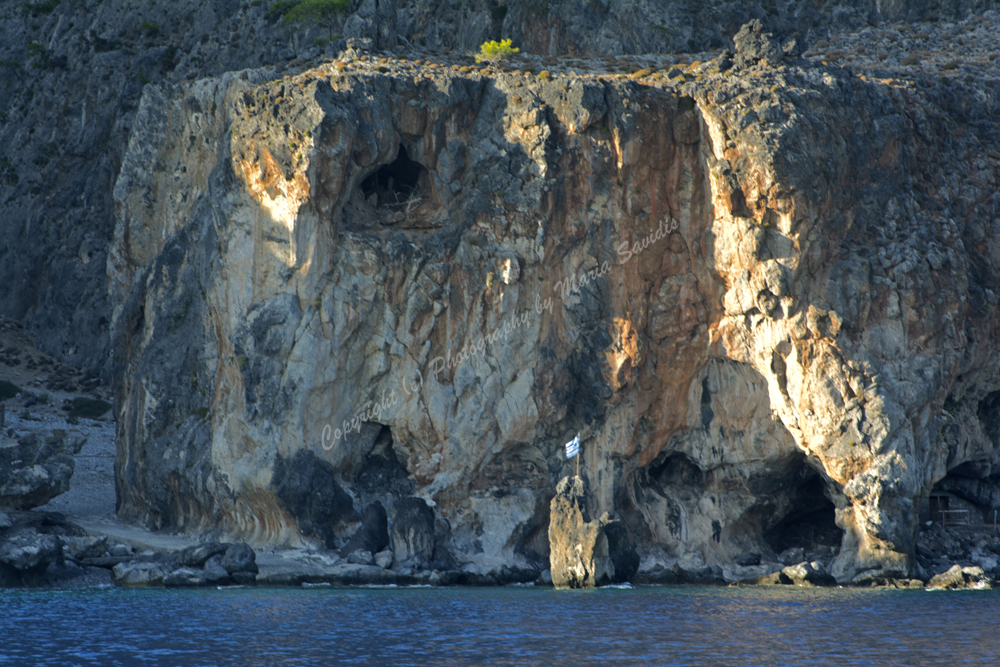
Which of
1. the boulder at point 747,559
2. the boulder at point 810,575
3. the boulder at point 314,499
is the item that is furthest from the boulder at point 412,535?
the boulder at point 810,575

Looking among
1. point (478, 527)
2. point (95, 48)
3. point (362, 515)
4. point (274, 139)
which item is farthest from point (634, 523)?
point (95, 48)

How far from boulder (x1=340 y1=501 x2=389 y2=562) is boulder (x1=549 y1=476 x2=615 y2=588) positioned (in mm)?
7225

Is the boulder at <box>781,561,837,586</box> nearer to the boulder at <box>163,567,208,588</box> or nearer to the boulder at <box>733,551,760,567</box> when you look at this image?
the boulder at <box>733,551,760,567</box>

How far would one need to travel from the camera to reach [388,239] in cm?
5491

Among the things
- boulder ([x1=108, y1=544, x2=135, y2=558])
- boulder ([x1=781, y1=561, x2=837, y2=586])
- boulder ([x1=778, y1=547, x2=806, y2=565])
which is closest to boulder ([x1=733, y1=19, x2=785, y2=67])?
boulder ([x1=778, y1=547, x2=806, y2=565])

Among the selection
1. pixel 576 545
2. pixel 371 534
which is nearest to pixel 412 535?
pixel 371 534

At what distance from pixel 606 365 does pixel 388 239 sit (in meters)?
11.1

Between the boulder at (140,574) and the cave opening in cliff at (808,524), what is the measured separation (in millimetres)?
26079

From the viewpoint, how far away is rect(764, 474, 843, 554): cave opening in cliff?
55.7 metres

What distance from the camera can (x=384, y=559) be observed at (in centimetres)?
5050

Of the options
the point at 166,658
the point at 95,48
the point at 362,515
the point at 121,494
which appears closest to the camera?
the point at 166,658

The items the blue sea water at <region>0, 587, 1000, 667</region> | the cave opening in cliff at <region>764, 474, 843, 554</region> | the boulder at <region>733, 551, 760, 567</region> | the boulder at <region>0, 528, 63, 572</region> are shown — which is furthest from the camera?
the cave opening in cliff at <region>764, 474, 843, 554</region>

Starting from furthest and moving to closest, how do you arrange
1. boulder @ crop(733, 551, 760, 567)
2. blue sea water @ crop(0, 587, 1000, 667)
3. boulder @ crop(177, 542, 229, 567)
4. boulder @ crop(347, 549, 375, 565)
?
boulder @ crop(733, 551, 760, 567) → boulder @ crop(347, 549, 375, 565) → boulder @ crop(177, 542, 229, 567) → blue sea water @ crop(0, 587, 1000, 667)

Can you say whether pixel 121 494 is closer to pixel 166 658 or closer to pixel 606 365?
pixel 606 365
